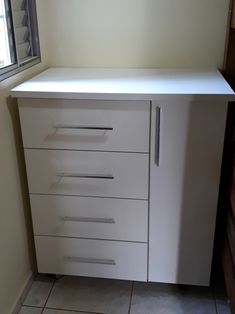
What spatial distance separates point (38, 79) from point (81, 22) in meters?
0.40

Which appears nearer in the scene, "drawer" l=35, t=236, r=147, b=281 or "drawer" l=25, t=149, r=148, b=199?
"drawer" l=25, t=149, r=148, b=199

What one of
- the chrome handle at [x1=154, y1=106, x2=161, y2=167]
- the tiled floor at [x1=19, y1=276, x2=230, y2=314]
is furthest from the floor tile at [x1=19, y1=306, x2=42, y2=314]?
the chrome handle at [x1=154, y1=106, x2=161, y2=167]

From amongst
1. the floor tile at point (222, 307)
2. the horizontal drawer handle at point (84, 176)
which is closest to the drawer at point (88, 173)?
the horizontal drawer handle at point (84, 176)

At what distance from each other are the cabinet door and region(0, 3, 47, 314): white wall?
22.3 inches

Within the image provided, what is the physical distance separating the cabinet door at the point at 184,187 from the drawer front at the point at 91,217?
7 cm

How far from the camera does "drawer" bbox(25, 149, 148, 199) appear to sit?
145 cm

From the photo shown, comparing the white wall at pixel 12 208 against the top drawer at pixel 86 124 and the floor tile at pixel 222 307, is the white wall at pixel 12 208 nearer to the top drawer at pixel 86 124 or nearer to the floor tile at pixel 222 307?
the top drawer at pixel 86 124

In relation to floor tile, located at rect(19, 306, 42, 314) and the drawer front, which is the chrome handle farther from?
floor tile, located at rect(19, 306, 42, 314)

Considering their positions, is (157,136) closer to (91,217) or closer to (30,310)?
(91,217)

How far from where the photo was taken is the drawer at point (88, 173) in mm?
1447

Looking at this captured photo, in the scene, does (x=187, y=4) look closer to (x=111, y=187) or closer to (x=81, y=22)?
(x=81, y=22)

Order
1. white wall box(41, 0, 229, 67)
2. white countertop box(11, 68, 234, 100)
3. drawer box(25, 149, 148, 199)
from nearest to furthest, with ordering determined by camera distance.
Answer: white countertop box(11, 68, 234, 100)
drawer box(25, 149, 148, 199)
white wall box(41, 0, 229, 67)

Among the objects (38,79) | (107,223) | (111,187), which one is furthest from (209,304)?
(38,79)

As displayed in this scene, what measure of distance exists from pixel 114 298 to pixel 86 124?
805 millimetres
